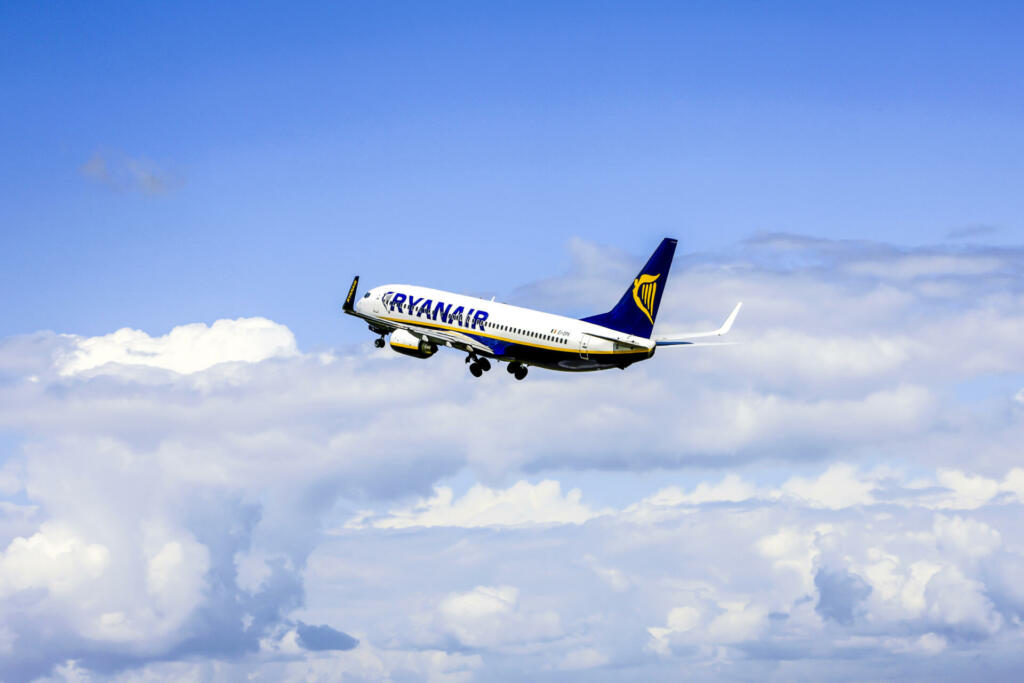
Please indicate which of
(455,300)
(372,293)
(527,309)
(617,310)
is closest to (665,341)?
(617,310)

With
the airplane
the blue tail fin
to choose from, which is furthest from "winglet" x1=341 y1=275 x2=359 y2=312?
the blue tail fin

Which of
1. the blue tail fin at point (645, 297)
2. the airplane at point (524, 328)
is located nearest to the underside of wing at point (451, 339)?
the airplane at point (524, 328)

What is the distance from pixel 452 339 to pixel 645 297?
1792 cm

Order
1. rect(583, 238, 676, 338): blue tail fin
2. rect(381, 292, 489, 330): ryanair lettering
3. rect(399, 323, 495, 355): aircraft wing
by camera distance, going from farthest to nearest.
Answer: rect(381, 292, 489, 330): ryanair lettering, rect(399, 323, 495, 355): aircraft wing, rect(583, 238, 676, 338): blue tail fin

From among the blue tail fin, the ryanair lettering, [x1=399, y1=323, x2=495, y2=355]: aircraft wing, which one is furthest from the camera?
the ryanair lettering

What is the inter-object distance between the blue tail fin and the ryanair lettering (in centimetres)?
1266

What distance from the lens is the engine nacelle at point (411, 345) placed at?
4523 inches

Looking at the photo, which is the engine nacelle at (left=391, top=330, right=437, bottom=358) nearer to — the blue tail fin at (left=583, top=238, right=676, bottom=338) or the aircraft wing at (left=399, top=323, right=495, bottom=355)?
the aircraft wing at (left=399, top=323, right=495, bottom=355)

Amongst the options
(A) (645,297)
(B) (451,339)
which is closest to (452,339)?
(B) (451,339)

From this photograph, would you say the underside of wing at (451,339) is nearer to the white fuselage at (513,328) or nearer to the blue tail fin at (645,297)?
the white fuselage at (513,328)

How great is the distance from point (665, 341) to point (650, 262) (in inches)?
→ 260

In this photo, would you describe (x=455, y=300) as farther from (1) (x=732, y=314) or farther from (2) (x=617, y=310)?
(1) (x=732, y=314)

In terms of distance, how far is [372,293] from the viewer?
124750mm

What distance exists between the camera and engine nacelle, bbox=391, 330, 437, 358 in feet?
377
